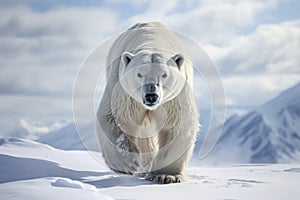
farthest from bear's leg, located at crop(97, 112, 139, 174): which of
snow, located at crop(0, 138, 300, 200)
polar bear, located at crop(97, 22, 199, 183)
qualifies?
snow, located at crop(0, 138, 300, 200)

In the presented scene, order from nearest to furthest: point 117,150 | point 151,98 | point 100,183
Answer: point 151,98
point 100,183
point 117,150

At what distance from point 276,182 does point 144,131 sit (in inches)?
101

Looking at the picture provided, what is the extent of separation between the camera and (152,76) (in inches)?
385

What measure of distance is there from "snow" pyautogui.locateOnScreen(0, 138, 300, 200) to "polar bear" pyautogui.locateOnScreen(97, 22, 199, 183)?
41 cm

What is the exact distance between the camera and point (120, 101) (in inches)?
423

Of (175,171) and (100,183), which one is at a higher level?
(175,171)

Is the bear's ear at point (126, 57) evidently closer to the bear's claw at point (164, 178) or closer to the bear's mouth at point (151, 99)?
the bear's mouth at point (151, 99)

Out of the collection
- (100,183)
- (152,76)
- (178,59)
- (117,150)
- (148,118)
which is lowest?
(100,183)

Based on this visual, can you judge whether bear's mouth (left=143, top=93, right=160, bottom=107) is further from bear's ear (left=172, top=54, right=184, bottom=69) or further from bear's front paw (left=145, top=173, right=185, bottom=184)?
bear's front paw (left=145, top=173, right=185, bottom=184)

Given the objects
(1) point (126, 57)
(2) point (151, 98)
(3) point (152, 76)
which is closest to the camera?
(2) point (151, 98)

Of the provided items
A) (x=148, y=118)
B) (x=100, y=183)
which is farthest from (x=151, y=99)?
(x=100, y=183)

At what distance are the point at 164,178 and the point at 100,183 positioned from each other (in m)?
1.24

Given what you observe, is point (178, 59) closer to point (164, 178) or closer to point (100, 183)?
point (164, 178)

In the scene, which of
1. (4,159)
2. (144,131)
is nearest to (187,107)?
(144,131)
